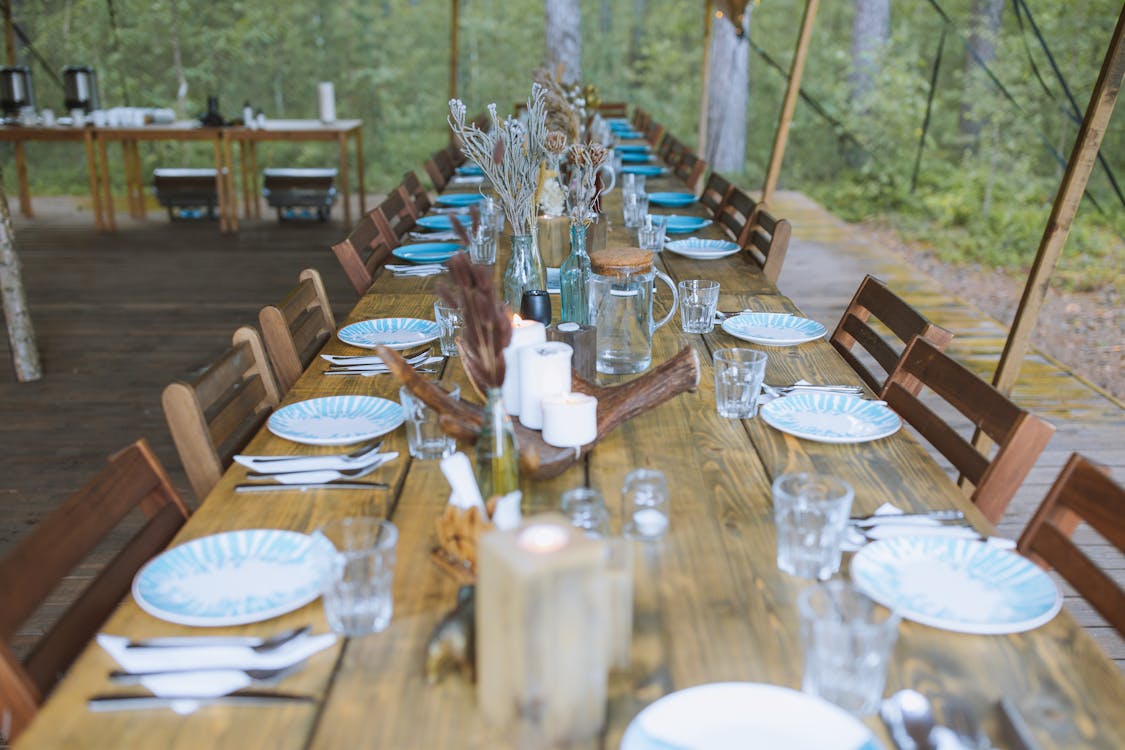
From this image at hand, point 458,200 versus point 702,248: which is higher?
point 702,248

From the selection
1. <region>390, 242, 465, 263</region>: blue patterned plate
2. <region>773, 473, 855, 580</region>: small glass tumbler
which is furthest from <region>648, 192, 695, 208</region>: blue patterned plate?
<region>773, 473, 855, 580</region>: small glass tumbler

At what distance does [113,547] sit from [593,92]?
4390 millimetres

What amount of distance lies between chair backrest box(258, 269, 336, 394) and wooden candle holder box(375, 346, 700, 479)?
610 mm

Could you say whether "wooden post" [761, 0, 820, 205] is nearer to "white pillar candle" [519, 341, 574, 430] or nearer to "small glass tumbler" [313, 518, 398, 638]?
"white pillar candle" [519, 341, 574, 430]

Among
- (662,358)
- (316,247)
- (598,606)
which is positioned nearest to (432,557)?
(598,606)

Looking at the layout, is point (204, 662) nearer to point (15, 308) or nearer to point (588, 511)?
point (588, 511)

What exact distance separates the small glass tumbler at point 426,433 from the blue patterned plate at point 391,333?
67cm

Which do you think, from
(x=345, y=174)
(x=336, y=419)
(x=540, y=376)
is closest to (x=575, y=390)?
(x=540, y=376)

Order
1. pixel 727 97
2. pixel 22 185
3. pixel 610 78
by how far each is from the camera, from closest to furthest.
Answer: pixel 22 185 → pixel 727 97 → pixel 610 78

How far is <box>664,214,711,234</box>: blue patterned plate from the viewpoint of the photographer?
4.10 m

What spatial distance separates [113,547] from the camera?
10.2 ft

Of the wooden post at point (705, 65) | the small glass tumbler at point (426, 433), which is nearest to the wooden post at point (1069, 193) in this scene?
the small glass tumbler at point (426, 433)

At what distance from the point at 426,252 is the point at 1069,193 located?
1972mm

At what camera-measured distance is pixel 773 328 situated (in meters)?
2.66
